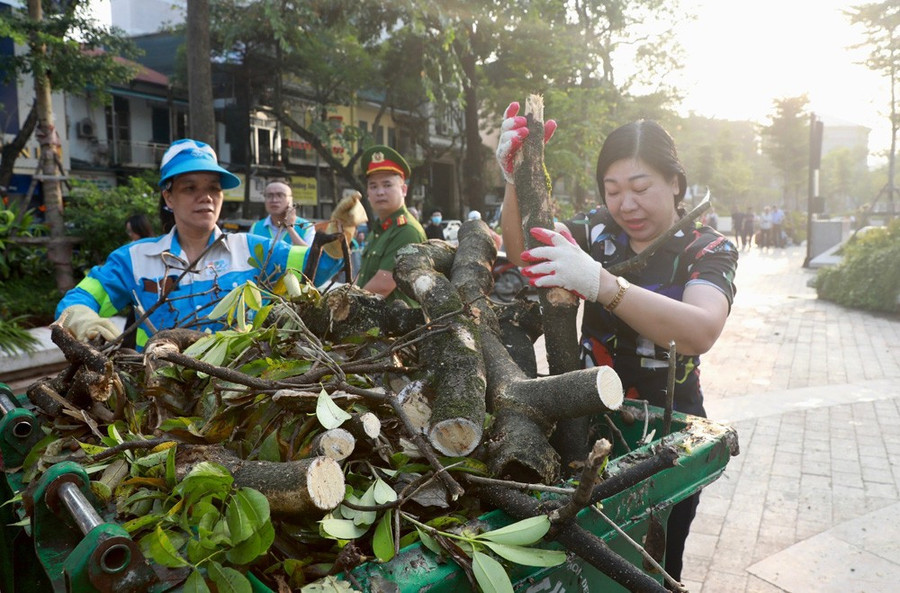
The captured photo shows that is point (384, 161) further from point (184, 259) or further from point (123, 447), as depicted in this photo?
point (123, 447)

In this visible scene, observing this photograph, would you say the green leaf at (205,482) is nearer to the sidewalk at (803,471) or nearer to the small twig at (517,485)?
the small twig at (517,485)

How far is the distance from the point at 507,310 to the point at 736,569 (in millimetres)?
2125

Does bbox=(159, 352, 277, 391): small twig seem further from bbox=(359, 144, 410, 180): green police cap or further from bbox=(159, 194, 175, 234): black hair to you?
bbox=(359, 144, 410, 180): green police cap

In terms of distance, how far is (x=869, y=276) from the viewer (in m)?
12.0

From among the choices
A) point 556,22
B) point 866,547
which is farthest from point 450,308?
point 556,22

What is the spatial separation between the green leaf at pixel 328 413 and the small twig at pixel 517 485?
1.09 feet

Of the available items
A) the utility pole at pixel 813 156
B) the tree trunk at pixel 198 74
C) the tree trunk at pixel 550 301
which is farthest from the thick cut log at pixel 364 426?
the utility pole at pixel 813 156

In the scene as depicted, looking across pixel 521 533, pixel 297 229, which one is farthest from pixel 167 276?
pixel 297 229

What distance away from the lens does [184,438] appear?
1.72 meters

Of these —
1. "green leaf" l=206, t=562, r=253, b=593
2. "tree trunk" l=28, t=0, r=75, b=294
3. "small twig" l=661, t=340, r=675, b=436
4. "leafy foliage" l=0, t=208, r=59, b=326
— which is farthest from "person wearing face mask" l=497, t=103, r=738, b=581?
"tree trunk" l=28, t=0, r=75, b=294

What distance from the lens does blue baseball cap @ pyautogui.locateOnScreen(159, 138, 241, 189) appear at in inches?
117

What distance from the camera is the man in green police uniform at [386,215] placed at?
462 cm

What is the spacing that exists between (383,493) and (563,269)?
92cm

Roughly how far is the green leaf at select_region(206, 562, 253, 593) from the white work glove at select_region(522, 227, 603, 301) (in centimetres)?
120
